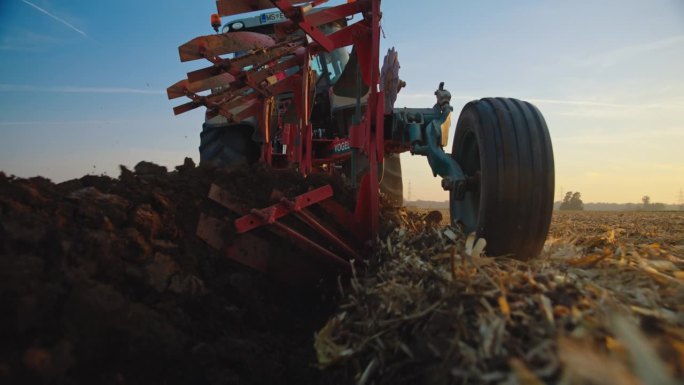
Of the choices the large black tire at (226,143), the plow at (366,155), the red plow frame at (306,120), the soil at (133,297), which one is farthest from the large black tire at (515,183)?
the large black tire at (226,143)

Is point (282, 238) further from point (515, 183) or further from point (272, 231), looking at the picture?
point (515, 183)

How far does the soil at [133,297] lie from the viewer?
4.66 feet

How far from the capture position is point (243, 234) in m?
2.60

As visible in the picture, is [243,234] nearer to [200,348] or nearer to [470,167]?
[200,348]

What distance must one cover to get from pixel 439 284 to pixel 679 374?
2.43ft

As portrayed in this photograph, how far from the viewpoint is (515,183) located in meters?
2.15

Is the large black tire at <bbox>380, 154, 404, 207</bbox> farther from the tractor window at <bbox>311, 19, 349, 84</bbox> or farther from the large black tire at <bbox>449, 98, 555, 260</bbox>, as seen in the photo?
the large black tire at <bbox>449, 98, 555, 260</bbox>

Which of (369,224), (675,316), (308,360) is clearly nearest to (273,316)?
(308,360)

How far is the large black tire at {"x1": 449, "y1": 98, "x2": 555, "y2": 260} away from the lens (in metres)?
2.16

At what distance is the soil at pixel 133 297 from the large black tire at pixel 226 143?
274 cm

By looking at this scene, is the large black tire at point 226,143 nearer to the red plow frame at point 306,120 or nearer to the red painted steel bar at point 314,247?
the red plow frame at point 306,120

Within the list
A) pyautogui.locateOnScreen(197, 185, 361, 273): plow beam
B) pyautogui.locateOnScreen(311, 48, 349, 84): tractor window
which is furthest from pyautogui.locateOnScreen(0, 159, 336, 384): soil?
pyautogui.locateOnScreen(311, 48, 349, 84): tractor window

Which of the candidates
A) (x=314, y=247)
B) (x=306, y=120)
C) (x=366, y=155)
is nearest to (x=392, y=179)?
(x=306, y=120)

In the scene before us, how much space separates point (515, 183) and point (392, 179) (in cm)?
333
